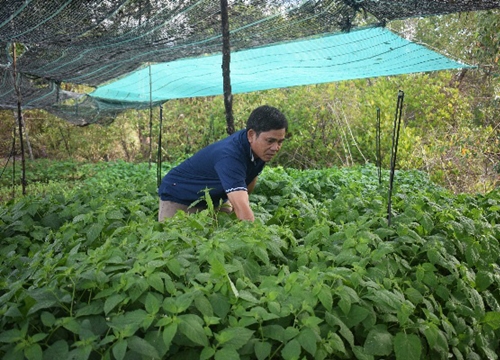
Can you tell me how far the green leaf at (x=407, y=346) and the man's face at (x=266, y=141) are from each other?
141 centimetres

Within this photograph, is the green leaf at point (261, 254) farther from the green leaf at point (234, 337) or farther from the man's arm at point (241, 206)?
the man's arm at point (241, 206)

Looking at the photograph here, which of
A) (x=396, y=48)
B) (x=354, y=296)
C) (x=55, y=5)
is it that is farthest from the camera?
(x=396, y=48)

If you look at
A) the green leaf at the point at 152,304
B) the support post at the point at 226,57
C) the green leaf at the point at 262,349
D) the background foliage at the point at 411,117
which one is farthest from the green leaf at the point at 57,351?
the background foliage at the point at 411,117

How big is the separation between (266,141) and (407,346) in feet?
4.83

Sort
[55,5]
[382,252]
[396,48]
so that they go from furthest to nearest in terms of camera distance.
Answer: [396,48]
[55,5]
[382,252]

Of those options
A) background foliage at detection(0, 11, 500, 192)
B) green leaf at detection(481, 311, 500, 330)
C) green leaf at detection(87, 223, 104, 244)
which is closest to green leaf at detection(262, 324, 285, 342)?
green leaf at detection(481, 311, 500, 330)

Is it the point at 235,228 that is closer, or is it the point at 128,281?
the point at 128,281

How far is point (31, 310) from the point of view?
1486mm

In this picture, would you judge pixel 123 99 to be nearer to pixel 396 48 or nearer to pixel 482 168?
pixel 396 48

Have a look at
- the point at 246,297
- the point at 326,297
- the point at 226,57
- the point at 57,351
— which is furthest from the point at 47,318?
the point at 226,57

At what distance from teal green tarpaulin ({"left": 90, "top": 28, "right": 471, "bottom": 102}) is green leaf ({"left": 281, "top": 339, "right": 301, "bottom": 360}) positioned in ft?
16.0

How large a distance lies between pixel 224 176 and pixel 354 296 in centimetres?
123

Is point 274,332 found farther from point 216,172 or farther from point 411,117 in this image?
point 411,117

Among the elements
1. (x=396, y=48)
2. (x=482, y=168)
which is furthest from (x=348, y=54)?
(x=482, y=168)
